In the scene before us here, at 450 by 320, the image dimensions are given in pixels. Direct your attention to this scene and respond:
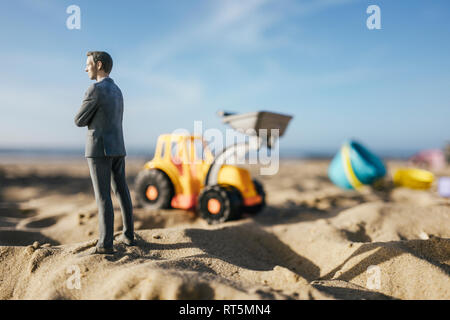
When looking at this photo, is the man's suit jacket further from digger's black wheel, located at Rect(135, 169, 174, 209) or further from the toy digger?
digger's black wheel, located at Rect(135, 169, 174, 209)

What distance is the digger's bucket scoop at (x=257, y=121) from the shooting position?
3.72m

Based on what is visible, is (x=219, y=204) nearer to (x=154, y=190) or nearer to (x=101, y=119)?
(x=154, y=190)

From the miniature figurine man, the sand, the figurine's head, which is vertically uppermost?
the figurine's head

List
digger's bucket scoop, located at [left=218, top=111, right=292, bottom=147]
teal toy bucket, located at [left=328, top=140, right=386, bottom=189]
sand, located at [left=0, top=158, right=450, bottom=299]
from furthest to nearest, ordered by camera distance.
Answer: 1. teal toy bucket, located at [left=328, top=140, right=386, bottom=189]
2. digger's bucket scoop, located at [left=218, top=111, right=292, bottom=147]
3. sand, located at [left=0, top=158, right=450, bottom=299]

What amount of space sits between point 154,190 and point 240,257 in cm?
227

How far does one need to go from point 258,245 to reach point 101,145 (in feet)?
6.80

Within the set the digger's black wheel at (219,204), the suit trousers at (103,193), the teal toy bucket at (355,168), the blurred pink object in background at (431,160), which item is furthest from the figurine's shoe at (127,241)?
the blurred pink object in background at (431,160)

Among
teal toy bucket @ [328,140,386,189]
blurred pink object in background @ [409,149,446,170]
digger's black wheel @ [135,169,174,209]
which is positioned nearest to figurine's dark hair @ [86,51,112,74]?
digger's black wheel @ [135,169,174,209]

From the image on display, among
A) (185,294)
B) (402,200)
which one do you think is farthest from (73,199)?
(402,200)

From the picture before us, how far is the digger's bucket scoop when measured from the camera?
12.2 feet

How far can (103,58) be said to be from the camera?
2713 mm

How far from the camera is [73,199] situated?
22.0 ft

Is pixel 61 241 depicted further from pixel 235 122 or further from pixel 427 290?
pixel 427 290

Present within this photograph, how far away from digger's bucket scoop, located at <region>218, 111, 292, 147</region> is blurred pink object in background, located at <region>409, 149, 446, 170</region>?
12738 mm
